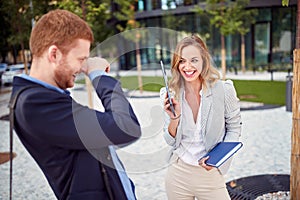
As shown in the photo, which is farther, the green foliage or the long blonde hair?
the green foliage

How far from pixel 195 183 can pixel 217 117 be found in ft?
1.61

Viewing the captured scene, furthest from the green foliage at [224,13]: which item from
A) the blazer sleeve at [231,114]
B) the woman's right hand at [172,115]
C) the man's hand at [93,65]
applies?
the man's hand at [93,65]

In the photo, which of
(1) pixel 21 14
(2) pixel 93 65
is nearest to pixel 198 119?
(2) pixel 93 65

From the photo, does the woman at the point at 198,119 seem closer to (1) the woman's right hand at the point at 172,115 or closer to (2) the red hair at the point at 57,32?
(1) the woman's right hand at the point at 172,115

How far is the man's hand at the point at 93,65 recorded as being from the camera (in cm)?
150

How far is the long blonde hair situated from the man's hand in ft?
2.31

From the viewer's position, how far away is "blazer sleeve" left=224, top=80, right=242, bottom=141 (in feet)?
7.37

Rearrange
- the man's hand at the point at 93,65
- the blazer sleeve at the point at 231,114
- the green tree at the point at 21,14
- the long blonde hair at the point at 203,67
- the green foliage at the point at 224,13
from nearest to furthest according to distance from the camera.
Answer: the man's hand at the point at 93,65 → the long blonde hair at the point at 203,67 → the blazer sleeve at the point at 231,114 → the green tree at the point at 21,14 → the green foliage at the point at 224,13

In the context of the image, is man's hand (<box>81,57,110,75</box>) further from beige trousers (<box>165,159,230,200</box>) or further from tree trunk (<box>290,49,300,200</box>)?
tree trunk (<box>290,49,300,200</box>)

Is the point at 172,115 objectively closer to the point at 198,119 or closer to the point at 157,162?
the point at 157,162

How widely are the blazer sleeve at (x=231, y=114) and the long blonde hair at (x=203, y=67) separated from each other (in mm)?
121

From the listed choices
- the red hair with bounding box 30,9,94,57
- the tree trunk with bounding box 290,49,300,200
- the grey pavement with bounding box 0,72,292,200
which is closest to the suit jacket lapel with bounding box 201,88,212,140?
the grey pavement with bounding box 0,72,292,200

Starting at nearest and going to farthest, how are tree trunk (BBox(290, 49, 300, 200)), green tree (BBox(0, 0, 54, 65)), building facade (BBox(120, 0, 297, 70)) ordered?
tree trunk (BBox(290, 49, 300, 200)), green tree (BBox(0, 0, 54, 65)), building facade (BBox(120, 0, 297, 70))

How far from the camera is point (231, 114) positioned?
2.26 metres
